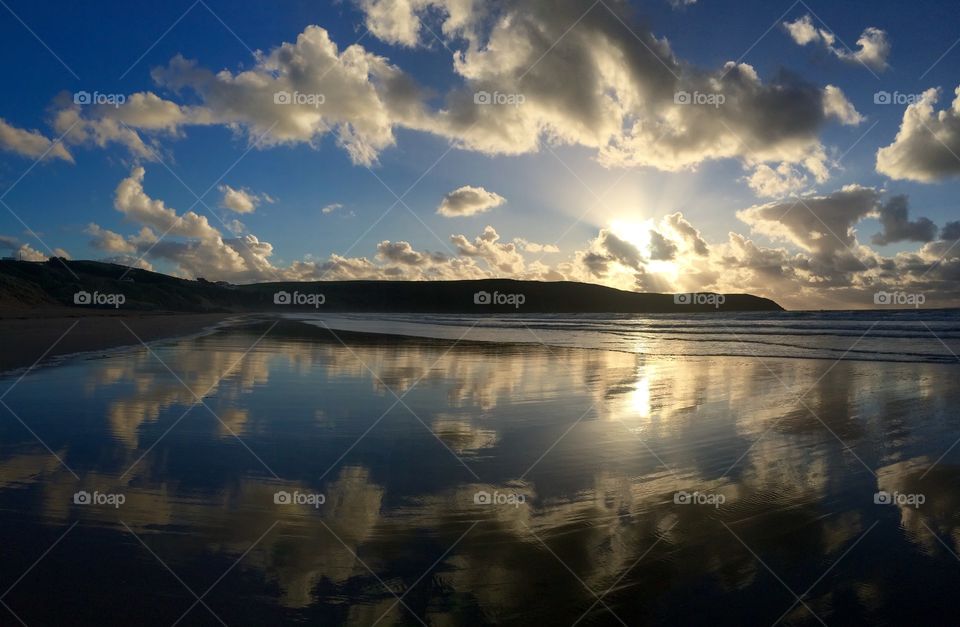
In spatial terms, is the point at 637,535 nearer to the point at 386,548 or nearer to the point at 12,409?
the point at 386,548

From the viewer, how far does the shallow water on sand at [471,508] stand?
3926 millimetres

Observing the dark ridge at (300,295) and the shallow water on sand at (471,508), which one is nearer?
the shallow water on sand at (471,508)

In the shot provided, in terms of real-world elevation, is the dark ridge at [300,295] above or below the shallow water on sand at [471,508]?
above

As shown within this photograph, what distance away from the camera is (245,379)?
1351 centimetres

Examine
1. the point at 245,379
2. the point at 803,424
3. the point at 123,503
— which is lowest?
the point at 123,503

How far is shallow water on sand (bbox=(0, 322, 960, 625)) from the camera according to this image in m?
3.93

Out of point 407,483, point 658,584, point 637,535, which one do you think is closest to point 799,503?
point 637,535

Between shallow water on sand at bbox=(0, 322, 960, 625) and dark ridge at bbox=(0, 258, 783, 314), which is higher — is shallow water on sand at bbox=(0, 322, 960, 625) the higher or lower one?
the lower one

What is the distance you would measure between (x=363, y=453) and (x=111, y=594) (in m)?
3.74

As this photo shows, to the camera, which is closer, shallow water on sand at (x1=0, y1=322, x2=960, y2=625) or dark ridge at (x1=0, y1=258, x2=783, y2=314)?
shallow water on sand at (x1=0, y1=322, x2=960, y2=625)

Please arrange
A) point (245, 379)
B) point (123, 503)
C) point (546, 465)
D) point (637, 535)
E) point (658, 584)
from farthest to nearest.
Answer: point (245, 379) < point (546, 465) < point (123, 503) < point (637, 535) < point (658, 584)

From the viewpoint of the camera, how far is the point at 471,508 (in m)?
5.63

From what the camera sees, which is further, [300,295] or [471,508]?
[300,295]

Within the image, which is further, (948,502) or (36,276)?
(36,276)
